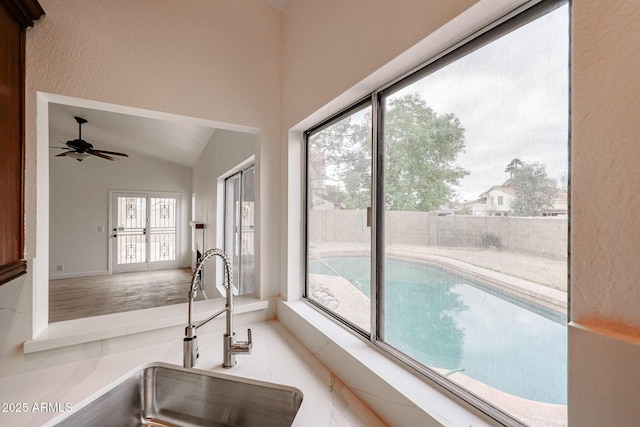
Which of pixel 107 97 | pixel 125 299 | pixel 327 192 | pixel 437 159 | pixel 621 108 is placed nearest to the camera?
pixel 621 108

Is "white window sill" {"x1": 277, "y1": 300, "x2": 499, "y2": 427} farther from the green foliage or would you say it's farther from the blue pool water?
the green foliage

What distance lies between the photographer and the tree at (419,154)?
81 cm

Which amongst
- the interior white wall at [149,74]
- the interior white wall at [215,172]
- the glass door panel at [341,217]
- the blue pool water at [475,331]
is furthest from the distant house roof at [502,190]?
the interior white wall at [215,172]

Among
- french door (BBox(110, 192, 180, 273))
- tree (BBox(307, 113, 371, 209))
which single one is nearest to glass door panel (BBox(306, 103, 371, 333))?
tree (BBox(307, 113, 371, 209))

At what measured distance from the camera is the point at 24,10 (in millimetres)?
1028

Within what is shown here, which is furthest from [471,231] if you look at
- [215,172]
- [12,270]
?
[215,172]

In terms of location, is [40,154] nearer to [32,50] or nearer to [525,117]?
[32,50]

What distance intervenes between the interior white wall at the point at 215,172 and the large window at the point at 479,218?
6.20 ft

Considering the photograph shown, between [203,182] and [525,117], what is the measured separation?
5.52 m

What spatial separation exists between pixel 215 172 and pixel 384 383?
13.2ft

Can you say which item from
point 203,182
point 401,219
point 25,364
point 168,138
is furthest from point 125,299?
point 401,219

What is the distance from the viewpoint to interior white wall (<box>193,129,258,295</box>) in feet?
9.58

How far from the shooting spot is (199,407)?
3.58 ft

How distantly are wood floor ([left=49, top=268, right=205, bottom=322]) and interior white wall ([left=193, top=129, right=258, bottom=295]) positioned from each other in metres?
1.04
